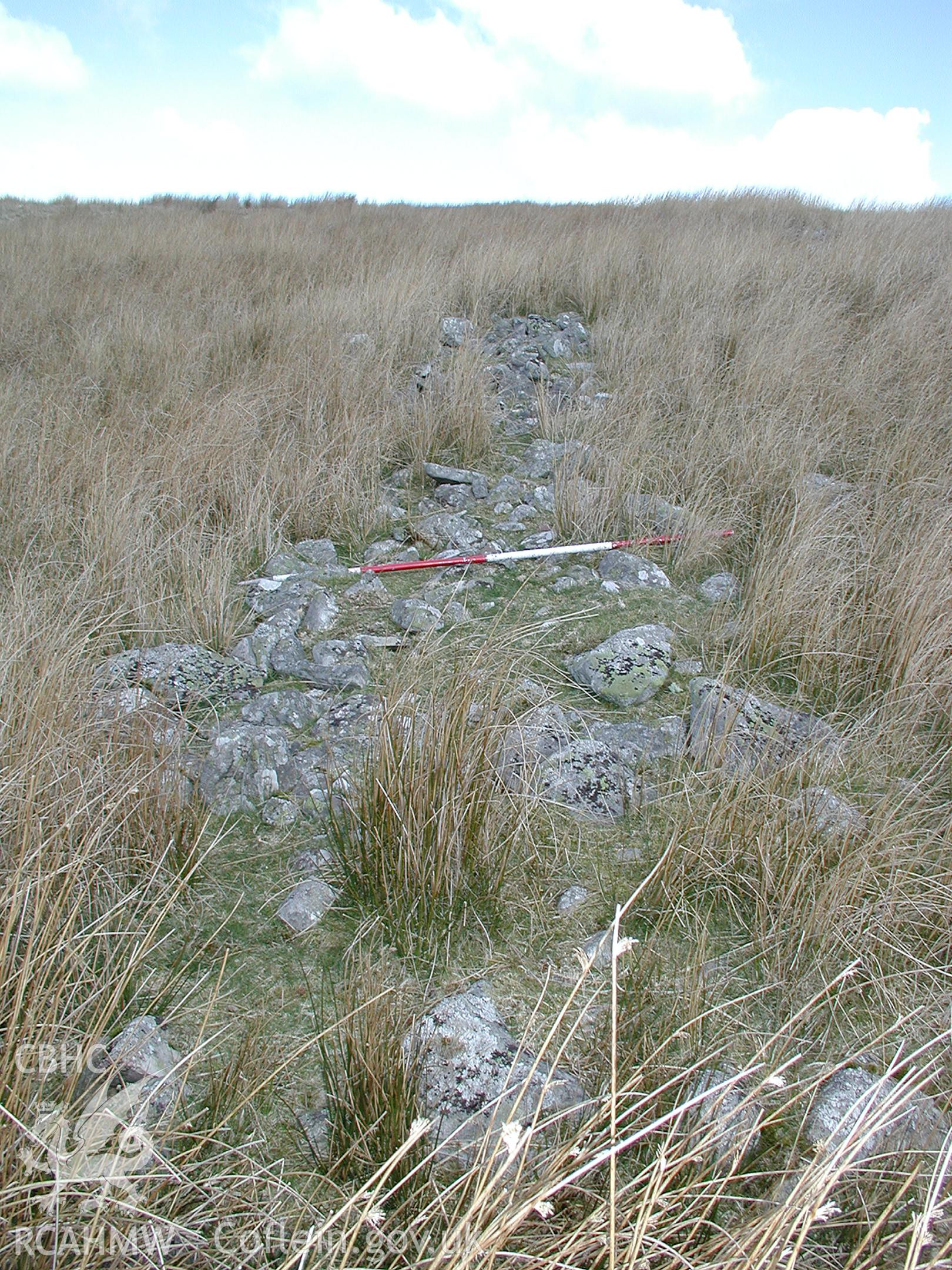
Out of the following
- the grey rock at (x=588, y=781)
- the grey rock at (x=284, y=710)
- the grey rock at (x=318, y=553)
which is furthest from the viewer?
the grey rock at (x=318, y=553)

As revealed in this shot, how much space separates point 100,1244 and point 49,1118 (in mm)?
214

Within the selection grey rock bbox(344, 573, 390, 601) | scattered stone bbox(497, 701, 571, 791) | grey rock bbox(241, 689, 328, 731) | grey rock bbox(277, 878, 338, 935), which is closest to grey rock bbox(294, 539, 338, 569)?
grey rock bbox(344, 573, 390, 601)

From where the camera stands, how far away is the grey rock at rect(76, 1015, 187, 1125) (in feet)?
4.34

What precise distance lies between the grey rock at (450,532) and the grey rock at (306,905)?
2.13 m

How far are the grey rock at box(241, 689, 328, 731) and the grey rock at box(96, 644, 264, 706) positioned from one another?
134mm

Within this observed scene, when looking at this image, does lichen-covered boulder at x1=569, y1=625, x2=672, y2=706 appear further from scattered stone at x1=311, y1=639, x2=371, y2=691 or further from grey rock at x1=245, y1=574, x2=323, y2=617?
grey rock at x1=245, y1=574, x2=323, y2=617

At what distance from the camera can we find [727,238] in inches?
319

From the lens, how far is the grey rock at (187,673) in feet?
8.47

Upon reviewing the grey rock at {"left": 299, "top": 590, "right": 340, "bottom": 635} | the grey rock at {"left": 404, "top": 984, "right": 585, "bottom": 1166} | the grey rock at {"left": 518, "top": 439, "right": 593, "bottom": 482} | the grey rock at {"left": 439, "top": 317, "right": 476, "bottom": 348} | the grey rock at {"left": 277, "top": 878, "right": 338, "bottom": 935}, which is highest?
the grey rock at {"left": 439, "top": 317, "right": 476, "bottom": 348}

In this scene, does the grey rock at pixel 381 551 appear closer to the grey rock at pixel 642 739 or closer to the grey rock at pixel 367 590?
the grey rock at pixel 367 590

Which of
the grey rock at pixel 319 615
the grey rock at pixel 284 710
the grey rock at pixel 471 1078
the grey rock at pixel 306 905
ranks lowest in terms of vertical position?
the grey rock at pixel 306 905

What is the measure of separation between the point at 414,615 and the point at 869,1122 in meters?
2.17

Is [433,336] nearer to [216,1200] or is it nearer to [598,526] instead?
[598,526]

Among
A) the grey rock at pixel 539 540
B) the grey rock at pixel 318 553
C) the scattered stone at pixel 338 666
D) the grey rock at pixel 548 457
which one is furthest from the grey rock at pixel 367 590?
the grey rock at pixel 548 457
